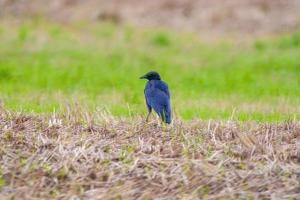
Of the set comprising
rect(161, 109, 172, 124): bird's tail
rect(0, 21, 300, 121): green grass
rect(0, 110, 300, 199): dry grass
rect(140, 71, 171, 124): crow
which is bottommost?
rect(0, 110, 300, 199): dry grass

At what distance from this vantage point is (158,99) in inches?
397

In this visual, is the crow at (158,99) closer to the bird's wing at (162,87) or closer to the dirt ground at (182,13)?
the bird's wing at (162,87)

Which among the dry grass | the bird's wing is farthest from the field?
the bird's wing

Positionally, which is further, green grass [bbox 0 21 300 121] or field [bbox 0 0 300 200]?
green grass [bbox 0 21 300 121]

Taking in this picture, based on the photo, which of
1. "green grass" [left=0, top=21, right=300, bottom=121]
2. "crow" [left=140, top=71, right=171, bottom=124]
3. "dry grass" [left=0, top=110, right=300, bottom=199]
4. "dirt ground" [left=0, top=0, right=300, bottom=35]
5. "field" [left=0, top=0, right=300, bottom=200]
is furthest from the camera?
"dirt ground" [left=0, top=0, right=300, bottom=35]

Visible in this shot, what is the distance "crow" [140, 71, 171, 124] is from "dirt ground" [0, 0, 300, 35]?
14829 millimetres

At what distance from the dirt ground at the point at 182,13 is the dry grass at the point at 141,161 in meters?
16.3

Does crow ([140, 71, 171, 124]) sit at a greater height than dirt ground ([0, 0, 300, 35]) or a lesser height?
lesser

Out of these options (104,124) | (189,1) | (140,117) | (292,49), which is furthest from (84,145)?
(189,1)

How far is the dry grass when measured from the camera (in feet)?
25.9

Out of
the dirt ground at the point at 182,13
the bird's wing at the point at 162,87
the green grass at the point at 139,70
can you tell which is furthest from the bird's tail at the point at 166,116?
the dirt ground at the point at 182,13

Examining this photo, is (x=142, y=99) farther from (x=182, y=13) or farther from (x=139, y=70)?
(x=182, y=13)

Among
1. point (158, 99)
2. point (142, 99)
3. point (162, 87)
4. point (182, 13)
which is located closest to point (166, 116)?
point (158, 99)

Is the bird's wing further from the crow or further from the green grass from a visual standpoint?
the green grass
